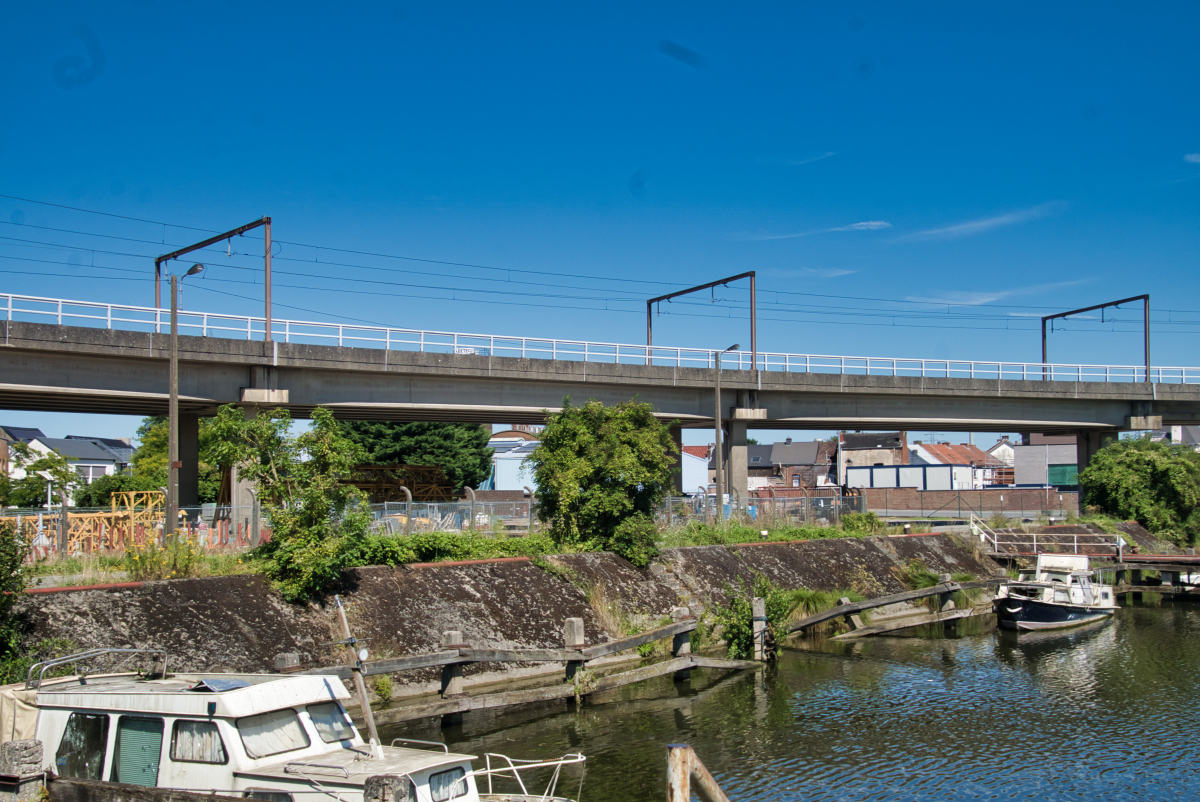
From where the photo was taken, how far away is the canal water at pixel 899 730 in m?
14.3

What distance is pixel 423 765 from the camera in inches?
386

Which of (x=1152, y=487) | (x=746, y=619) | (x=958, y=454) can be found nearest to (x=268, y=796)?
(x=746, y=619)

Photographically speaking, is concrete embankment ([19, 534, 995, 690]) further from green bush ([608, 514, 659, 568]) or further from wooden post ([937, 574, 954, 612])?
wooden post ([937, 574, 954, 612])

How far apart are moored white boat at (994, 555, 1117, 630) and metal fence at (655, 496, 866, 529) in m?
8.14

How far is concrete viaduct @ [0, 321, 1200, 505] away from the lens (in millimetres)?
30297

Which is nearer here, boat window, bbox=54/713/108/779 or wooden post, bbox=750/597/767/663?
boat window, bbox=54/713/108/779

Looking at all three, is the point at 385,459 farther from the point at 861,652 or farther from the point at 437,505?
the point at 861,652

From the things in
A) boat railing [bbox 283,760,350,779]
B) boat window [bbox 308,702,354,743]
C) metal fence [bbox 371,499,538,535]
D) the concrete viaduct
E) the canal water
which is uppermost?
the concrete viaduct

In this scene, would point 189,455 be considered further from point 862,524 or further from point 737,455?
point 862,524

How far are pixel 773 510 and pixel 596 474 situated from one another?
12899mm

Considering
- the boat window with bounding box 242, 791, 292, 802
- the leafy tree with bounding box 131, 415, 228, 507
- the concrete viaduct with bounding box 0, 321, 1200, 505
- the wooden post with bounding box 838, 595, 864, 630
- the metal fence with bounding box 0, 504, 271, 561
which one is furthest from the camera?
the leafy tree with bounding box 131, 415, 228, 507

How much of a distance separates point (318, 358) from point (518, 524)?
10239mm

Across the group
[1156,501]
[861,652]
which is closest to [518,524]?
[861,652]

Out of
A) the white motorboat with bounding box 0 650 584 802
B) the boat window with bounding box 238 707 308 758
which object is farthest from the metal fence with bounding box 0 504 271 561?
the boat window with bounding box 238 707 308 758
